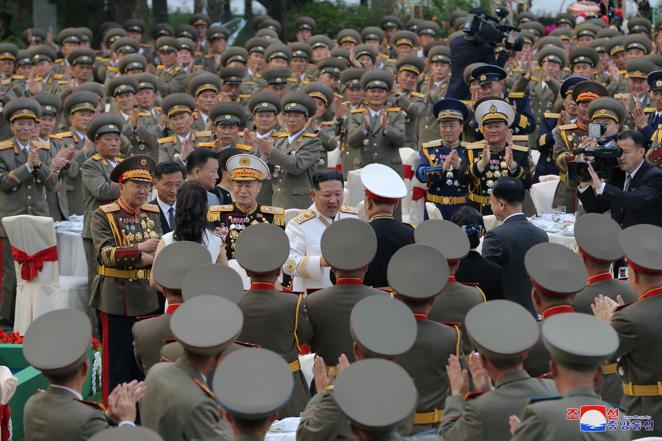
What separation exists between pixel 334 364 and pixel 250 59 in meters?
12.3

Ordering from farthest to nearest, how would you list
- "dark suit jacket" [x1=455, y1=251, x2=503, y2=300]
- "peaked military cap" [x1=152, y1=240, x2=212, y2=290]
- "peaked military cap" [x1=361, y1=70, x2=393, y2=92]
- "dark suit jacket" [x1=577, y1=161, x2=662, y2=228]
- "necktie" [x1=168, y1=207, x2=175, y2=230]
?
"peaked military cap" [x1=361, y1=70, x2=393, y2=92], "dark suit jacket" [x1=577, y1=161, x2=662, y2=228], "necktie" [x1=168, y1=207, x2=175, y2=230], "dark suit jacket" [x1=455, y1=251, x2=503, y2=300], "peaked military cap" [x1=152, y1=240, x2=212, y2=290]

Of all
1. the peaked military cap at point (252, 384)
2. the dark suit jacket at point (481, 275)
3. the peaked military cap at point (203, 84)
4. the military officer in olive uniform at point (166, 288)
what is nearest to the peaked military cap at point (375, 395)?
the peaked military cap at point (252, 384)

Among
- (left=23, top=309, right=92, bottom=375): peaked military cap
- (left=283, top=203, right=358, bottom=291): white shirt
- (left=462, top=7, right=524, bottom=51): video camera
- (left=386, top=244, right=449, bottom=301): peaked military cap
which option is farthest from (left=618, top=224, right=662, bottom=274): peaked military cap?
(left=462, top=7, right=524, bottom=51): video camera

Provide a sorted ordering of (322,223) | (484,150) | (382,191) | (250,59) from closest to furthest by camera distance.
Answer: (382,191) < (322,223) < (484,150) < (250,59)

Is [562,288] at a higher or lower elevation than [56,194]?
higher

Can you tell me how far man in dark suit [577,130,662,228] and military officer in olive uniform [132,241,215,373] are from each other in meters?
4.13

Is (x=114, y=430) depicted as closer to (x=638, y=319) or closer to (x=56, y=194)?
(x=638, y=319)

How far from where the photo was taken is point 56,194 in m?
11.6

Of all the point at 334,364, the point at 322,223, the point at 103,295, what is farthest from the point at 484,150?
the point at 334,364

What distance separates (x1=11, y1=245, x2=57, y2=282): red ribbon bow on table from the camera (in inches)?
403

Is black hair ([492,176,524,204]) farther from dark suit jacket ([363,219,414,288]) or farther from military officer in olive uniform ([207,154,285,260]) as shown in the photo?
military officer in olive uniform ([207,154,285,260])

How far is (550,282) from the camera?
5.80 meters

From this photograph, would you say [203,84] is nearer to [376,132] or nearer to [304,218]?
[376,132]

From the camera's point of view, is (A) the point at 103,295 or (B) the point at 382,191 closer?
(B) the point at 382,191
